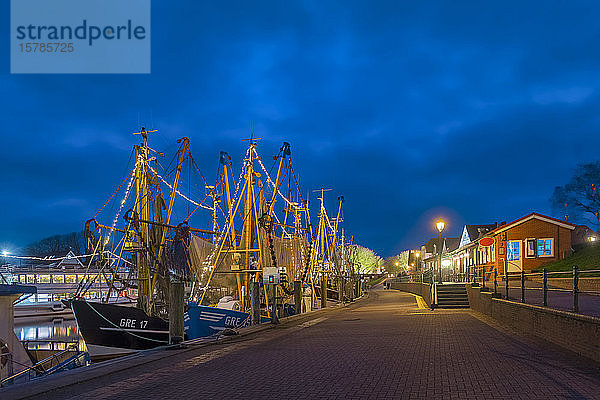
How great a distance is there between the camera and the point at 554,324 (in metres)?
13.5

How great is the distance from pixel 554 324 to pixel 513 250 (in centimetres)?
3895

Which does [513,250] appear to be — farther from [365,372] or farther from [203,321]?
[365,372]

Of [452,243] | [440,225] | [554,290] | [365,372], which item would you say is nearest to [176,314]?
[365,372]

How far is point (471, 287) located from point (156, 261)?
15828 millimetres

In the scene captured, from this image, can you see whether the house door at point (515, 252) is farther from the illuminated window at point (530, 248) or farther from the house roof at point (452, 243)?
the house roof at point (452, 243)

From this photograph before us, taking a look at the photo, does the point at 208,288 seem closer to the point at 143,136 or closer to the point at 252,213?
the point at 252,213

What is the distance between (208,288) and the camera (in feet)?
105

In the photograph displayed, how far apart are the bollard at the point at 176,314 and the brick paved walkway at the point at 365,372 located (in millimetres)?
1037

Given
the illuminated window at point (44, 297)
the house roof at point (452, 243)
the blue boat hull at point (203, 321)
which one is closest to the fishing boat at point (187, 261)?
the blue boat hull at point (203, 321)

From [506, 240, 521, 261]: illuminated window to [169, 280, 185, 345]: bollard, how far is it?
40358 mm

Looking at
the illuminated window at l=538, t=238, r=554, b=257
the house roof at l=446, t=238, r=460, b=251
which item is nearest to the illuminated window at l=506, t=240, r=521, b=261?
the illuminated window at l=538, t=238, r=554, b=257

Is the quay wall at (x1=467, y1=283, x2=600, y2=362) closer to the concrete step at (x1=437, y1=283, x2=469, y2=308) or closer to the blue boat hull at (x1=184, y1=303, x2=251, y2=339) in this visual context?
the concrete step at (x1=437, y1=283, x2=469, y2=308)

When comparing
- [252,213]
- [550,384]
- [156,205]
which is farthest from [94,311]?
[550,384]

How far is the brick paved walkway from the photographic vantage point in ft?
28.7
